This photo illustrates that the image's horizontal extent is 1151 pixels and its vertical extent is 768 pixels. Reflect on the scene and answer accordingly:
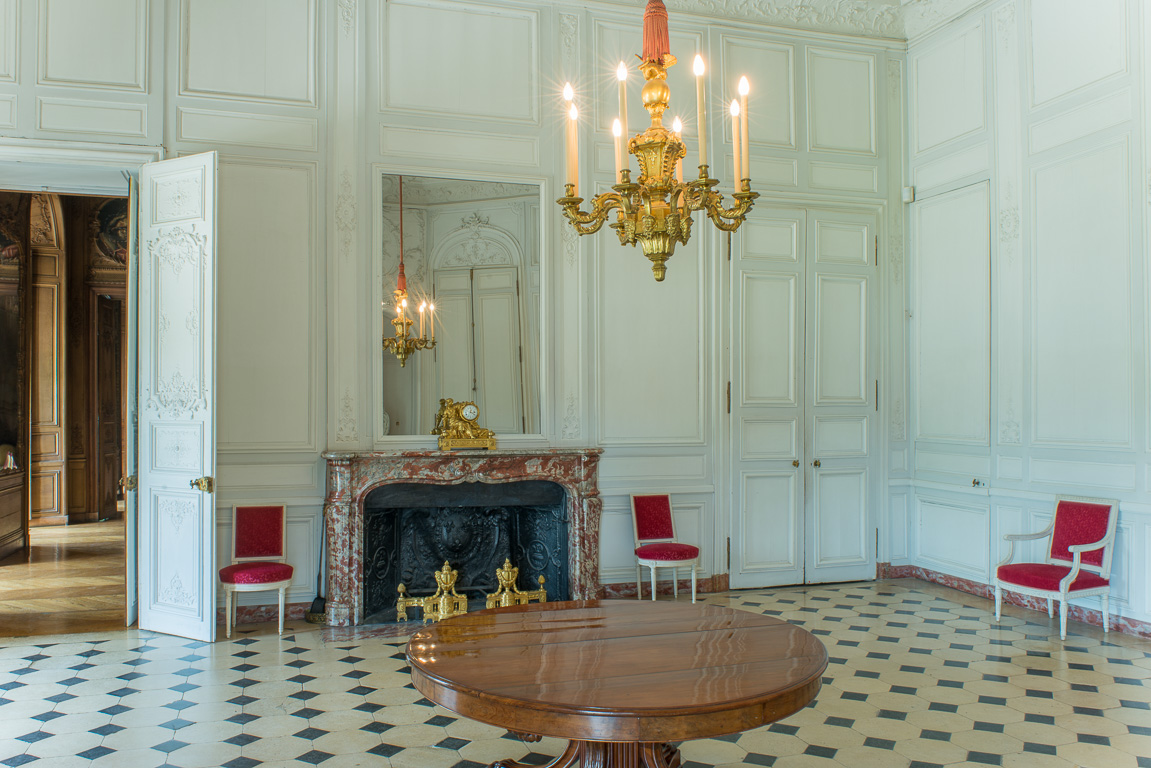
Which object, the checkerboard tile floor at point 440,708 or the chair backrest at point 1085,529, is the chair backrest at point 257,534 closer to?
the checkerboard tile floor at point 440,708

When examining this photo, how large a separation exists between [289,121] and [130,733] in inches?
156

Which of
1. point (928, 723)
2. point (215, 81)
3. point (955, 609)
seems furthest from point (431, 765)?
point (215, 81)

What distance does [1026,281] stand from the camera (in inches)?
239

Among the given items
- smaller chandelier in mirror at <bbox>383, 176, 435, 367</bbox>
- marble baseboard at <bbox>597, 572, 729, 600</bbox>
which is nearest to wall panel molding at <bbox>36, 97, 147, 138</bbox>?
→ smaller chandelier in mirror at <bbox>383, 176, 435, 367</bbox>

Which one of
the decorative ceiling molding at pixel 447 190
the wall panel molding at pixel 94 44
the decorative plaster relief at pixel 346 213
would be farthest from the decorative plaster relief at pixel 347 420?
the wall panel molding at pixel 94 44

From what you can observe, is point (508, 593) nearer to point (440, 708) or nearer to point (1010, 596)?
point (440, 708)

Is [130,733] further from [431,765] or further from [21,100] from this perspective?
[21,100]

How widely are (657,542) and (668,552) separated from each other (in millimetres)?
235

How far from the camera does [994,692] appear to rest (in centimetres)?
425

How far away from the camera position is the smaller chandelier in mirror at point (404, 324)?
5.96 metres

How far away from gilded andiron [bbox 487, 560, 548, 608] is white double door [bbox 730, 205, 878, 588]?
1.65 m

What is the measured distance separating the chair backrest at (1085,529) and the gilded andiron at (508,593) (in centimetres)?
345

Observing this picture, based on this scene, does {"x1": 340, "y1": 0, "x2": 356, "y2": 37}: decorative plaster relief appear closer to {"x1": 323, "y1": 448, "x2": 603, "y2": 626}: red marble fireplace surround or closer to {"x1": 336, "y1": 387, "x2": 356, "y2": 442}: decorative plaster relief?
{"x1": 336, "y1": 387, "x2": 356, "y2": 442}: decorative plaster relief

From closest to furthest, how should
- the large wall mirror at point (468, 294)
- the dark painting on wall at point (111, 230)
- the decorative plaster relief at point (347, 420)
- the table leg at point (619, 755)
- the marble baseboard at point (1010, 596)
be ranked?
the table leg at point (619, 755), the marble baseboard at point (1010, 596), the decorative plaster relief at point (347, 420), the large wall mirror at point (468, 294), the dark painting on wall at point (111, 230)
